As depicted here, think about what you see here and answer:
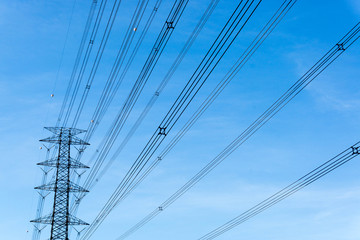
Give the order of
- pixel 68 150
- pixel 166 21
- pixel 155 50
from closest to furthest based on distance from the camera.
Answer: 1. pixel 166 21
2. pixel 155 50
3. pixel 68 150

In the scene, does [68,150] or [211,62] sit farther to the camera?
[68,150]

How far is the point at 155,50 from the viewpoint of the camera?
20.2 m

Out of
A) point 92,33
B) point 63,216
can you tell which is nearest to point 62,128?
point 63,216

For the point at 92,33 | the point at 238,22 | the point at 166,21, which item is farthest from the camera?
the point at 92,33

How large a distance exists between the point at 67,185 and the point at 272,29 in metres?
29.4

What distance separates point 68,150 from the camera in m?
45.3

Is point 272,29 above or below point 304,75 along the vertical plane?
above

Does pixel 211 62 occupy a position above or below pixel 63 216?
below

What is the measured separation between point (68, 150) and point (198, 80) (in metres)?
30.1

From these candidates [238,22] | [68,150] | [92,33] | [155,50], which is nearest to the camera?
[238,22]

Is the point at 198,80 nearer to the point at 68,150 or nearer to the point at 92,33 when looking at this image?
the point at 92,33

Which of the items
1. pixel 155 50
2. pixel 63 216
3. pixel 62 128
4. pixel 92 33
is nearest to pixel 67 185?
pixel 63 216

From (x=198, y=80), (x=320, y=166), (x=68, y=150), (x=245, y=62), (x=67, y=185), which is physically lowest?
(x=320, y=166)

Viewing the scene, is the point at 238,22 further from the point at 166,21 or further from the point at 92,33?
the point at 92,33
